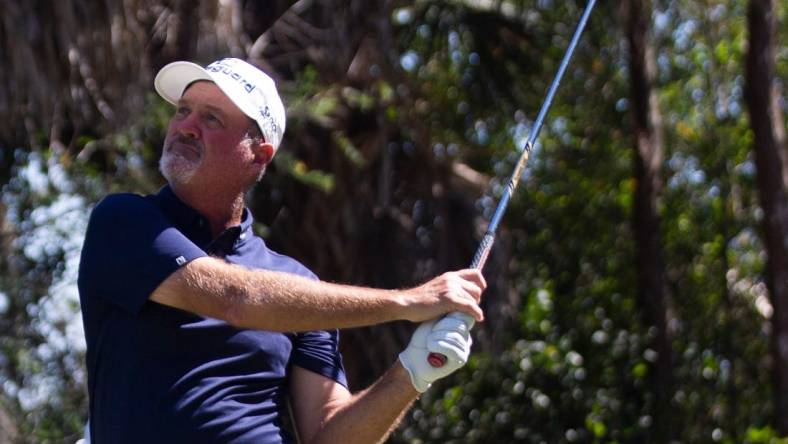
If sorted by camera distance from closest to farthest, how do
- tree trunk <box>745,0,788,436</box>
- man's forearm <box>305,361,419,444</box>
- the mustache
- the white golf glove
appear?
the white golf glove < man's forearm <box>305,361,419,444</box> < the mustache < tree trunk <box>745,0,788,436</box>

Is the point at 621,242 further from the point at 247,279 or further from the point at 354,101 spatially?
the point at 247,279

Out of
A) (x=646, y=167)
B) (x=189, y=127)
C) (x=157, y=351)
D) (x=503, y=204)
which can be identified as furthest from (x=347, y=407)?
(x=646, y=167)

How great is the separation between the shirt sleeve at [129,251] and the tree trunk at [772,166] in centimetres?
598

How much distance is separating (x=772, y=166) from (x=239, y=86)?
5.78 m

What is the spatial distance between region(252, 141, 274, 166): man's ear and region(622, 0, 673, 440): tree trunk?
6.53m

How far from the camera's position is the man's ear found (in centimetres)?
A: 367

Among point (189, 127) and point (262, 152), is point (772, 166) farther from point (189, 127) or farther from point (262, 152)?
point (189, 127)

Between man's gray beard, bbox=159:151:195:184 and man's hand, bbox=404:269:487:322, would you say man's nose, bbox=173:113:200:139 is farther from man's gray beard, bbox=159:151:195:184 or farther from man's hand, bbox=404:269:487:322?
man's hand, bbox=404:269:487:322

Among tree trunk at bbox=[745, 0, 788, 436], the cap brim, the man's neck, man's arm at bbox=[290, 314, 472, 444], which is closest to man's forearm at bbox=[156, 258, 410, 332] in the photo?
man's arm at bbox=[290, 314, 472, 444]

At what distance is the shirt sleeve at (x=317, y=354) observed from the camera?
363 centimetres

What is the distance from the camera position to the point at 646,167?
1017 centimetres

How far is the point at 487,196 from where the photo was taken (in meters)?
9.27

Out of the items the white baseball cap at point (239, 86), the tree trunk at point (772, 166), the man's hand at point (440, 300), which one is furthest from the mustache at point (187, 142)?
the tree trunk at point (772, 166)

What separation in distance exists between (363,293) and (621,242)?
314 inches
